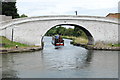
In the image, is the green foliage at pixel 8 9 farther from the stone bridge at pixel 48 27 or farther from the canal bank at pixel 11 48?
the canal bank at pixel 11 48

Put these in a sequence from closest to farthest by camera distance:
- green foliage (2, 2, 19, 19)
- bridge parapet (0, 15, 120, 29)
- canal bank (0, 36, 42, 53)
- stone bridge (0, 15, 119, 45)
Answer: canal bank (0, 36, 42, 53)
bridge parapet (0, 15, 120, 29)
stone bridge (0, 15, 119, 45)
green foliage (2, 2, 19, 19)

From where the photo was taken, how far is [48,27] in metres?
42.7

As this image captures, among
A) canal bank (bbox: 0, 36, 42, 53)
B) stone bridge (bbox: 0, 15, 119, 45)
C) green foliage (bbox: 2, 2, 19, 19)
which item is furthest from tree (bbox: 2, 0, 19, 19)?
canal bank (bbox: 0, 36, 42, 53)

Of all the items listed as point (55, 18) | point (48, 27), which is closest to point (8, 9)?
point (48, 27)

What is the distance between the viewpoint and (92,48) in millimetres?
43344

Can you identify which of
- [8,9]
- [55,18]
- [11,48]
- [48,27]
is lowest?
[11,48]

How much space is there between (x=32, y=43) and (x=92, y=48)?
11.2 m

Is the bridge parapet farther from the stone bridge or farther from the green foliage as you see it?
the green foliage

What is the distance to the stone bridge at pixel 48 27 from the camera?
135 feet

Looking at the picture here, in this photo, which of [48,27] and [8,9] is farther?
[8,9]

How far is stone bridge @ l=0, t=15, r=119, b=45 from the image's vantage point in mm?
41062

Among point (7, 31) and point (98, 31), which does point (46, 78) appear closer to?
point (7, 31)

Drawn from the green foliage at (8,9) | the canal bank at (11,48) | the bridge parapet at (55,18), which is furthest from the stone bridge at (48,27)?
the green foliage at (8,9)

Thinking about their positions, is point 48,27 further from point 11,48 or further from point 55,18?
point 11,48
